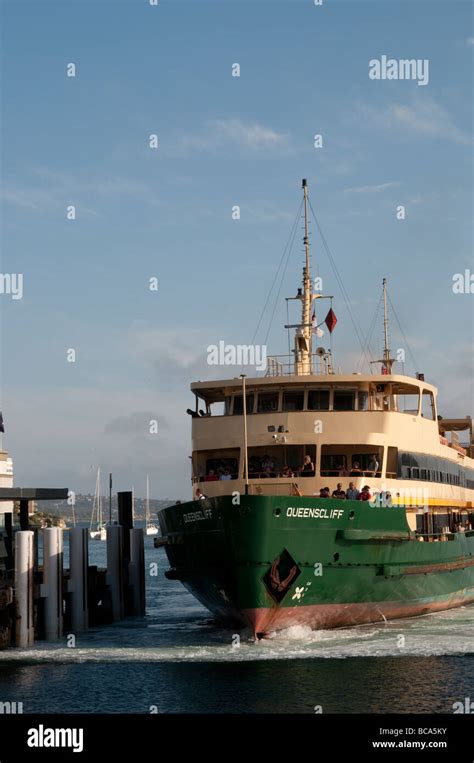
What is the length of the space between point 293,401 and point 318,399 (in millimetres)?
750

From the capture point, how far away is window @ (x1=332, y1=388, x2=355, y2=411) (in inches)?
1187

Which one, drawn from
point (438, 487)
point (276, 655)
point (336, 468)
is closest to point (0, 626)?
point (276, 655)

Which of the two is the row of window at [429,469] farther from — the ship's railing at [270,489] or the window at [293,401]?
the ship's railing at [270,489]

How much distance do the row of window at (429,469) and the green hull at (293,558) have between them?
2.51 meters

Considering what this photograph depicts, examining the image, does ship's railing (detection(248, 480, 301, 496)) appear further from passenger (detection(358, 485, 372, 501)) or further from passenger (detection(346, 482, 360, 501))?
passenger (detection(358, 485, 372, 501))

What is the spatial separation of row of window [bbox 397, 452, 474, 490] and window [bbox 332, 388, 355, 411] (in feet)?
7.43

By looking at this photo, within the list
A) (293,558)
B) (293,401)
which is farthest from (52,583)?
(293,401)

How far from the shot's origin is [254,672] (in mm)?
23078

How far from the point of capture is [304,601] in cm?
2598

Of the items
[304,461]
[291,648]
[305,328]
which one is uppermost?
[305,328]

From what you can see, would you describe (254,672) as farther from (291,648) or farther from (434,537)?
(434,537)

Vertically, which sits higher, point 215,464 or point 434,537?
point 215,464

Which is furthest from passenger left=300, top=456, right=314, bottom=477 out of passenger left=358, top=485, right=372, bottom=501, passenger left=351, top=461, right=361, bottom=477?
passenger left=358, top=485, right=372, bottom=501

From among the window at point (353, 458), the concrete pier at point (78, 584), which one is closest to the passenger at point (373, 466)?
the window at point (353, 458)
